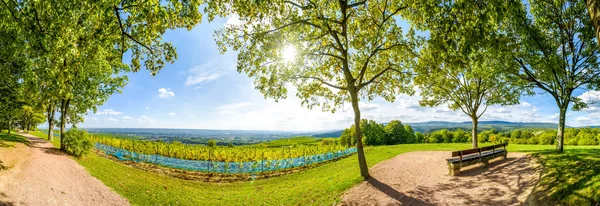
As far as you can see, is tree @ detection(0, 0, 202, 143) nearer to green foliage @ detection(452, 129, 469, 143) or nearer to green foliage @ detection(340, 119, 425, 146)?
green foliage @ detection(340, 119, 425, 146)

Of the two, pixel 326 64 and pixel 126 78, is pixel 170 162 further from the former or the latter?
pixel 326 64

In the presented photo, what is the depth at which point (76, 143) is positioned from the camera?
761 inches

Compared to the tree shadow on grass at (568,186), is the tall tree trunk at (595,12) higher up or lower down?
higher up

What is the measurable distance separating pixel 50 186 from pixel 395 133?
43.0 meters

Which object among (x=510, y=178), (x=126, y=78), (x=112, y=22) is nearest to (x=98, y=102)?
(x=126, y=78)

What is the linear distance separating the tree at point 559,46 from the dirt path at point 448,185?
6090 mm

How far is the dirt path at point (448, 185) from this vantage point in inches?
364

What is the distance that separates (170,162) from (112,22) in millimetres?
15717

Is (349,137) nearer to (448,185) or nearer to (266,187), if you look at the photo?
(266,187)

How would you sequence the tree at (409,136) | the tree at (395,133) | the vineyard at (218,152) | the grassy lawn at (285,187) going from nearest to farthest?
the grassy lawn at (285,187)
the vineyard at (218,152)
the tree at (395,133)
the tree at (409,136)

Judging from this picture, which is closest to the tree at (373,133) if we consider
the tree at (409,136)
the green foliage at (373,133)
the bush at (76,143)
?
the green foliage at (373,133)

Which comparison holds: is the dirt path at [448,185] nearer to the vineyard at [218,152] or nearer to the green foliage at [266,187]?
the green foliage at [266,187]

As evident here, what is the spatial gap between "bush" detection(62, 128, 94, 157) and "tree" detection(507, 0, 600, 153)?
29.5 m

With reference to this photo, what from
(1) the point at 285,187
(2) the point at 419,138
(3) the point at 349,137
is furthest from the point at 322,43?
(2) the point at 419,138
